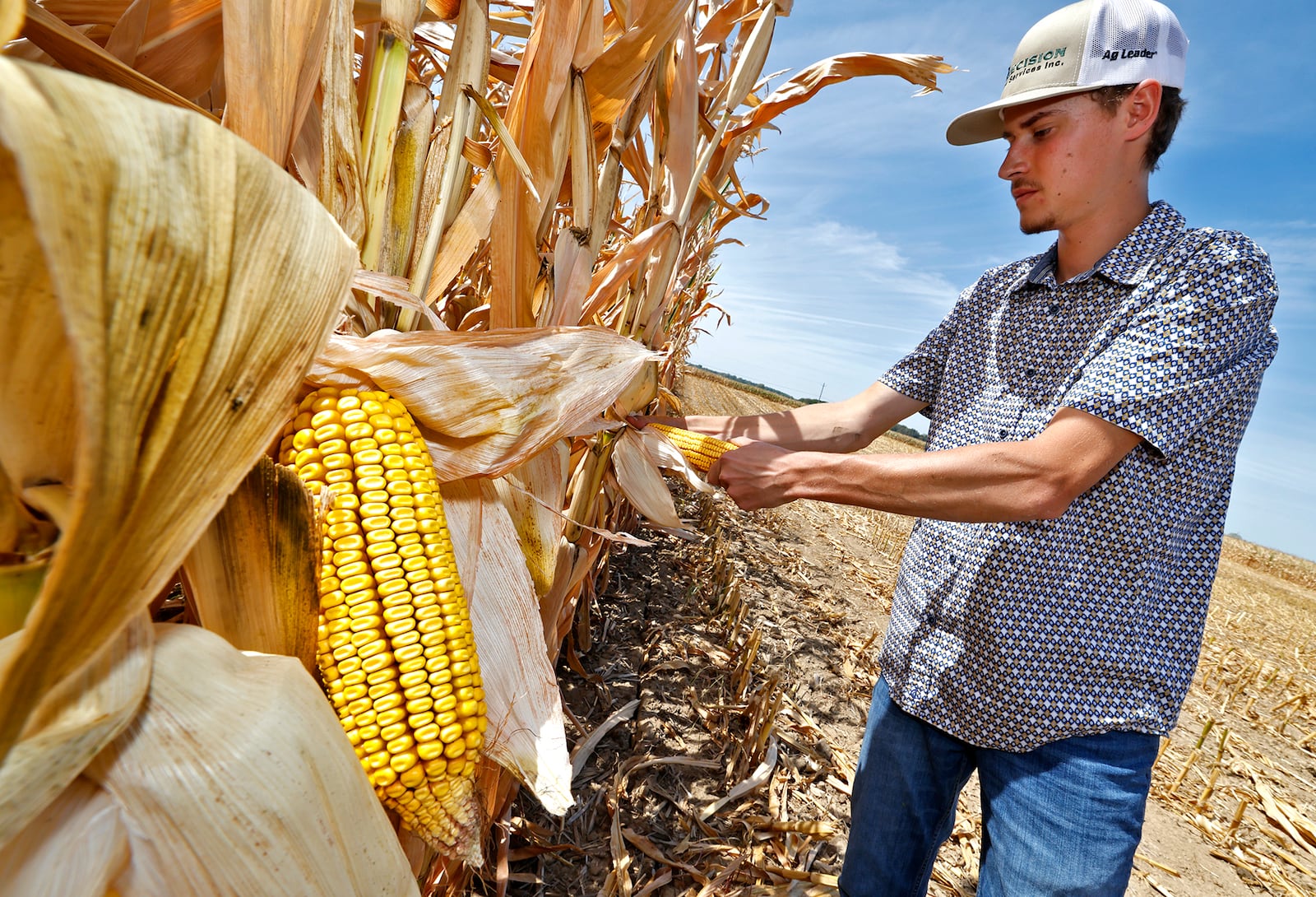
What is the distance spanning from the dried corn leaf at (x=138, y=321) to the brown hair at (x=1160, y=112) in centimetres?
195

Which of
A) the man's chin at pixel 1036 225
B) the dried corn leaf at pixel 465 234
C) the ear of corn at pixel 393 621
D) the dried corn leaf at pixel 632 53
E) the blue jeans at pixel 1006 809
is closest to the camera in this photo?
the ear of corn at pixel 393 621

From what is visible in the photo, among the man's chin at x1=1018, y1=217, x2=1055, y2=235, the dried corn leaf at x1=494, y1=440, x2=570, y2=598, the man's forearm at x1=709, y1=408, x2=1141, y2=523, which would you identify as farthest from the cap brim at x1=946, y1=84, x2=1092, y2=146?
the dried corn leaf at x1=494, y1=440, x2=570, y2=598

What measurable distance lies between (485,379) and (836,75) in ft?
5.66

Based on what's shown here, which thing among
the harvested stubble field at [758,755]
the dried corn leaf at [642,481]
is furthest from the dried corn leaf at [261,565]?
the harvested stubble field at [758,755]

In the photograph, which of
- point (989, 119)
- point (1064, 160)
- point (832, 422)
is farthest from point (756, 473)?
point (989, 119)

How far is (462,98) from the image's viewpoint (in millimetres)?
1008

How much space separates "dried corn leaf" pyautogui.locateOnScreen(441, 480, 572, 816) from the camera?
90 centimetres

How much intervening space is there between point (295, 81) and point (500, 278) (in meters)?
0.43

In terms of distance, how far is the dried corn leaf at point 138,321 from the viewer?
35 cm

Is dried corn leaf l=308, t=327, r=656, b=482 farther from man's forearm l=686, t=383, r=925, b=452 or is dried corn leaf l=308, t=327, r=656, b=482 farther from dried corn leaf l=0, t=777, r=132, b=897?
man's forearm l=686, t=383, r=925, b=452

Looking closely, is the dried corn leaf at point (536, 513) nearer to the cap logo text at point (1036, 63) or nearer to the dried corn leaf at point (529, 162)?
the dried corn leaf at point (529, 162)

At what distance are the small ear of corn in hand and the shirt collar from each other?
1.08 metres

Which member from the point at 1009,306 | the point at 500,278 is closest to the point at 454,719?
the point at 500,278

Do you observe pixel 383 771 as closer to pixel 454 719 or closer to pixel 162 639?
pixel 454 719
